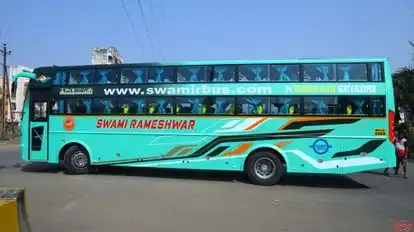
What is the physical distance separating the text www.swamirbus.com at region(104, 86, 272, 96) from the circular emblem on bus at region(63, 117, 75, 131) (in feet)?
4.63

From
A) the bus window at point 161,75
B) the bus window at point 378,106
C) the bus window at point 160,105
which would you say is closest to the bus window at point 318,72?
Result: the bus window at point 378,106

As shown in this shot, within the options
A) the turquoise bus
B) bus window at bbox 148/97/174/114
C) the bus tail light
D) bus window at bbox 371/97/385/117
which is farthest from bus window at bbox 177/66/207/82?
the bus tail light

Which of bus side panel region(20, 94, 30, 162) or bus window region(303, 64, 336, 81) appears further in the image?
bus side panel region(20, 94, 30, 162)

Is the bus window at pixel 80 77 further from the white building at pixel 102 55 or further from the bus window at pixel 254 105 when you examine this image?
the white building at pixel 102 55

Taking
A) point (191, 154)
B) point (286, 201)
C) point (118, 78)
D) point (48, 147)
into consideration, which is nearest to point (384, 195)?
point (286, 201)

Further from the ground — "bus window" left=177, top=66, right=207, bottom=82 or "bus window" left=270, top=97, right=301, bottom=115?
"bus window" left=177, top=66, right=207, bottom=82

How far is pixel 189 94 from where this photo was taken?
11.4 metres

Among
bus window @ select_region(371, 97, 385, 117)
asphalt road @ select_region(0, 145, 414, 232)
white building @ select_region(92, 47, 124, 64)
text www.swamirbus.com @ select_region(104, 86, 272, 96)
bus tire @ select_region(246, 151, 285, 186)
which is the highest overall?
white building @ select_region(92, 47, 124, 64)

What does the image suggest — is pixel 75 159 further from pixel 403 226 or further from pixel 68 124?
pixel 403 226

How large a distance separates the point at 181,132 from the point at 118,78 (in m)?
2.45

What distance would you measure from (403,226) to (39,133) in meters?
10.2

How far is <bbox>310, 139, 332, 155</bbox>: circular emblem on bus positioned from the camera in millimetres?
10789

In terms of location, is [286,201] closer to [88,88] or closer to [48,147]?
[88,88]

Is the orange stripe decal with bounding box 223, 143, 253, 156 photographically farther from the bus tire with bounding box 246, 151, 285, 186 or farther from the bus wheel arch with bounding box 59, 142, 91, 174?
the bus wheel arch with bounding box 59, 142, 91, 174
